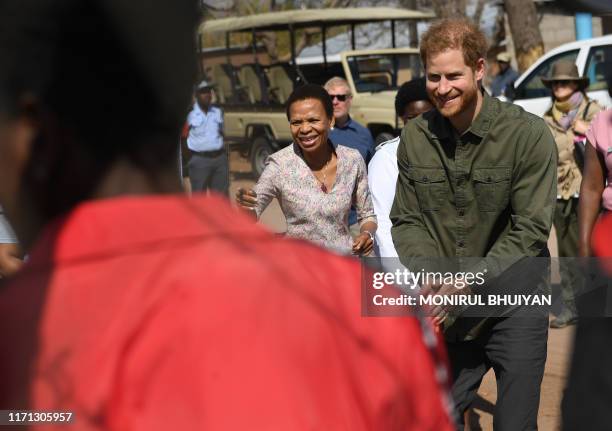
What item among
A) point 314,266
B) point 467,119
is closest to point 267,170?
point 467,119

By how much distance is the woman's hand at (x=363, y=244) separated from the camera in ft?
15.5

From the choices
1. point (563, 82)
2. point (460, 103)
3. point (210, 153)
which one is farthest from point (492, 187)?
point (210, 153)

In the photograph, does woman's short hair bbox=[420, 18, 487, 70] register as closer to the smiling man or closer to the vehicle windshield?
the smiling man

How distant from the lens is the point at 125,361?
1017 mm

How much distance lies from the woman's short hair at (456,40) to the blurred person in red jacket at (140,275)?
285 centimetres

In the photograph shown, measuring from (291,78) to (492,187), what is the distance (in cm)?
1598

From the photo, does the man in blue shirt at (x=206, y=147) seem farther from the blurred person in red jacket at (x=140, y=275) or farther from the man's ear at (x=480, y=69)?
the blurred person in red jacket at (x=140, y=275)

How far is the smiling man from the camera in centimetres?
376

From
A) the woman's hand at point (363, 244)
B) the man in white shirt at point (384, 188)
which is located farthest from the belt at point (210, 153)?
the man in white shirt at point (384, 188)

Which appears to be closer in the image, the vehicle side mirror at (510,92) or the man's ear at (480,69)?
the man's ear at (480,69)

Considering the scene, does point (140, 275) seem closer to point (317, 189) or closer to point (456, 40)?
point (456, 40)

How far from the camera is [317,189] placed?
4.91 metres

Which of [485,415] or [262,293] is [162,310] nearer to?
[262,293]

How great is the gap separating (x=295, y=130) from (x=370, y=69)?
41.5 ft
